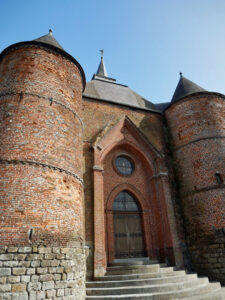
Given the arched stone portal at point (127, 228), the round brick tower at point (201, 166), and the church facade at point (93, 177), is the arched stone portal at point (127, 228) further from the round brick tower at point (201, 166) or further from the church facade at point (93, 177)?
the round brick tower at point (201, 166)

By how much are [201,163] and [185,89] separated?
4.91 m

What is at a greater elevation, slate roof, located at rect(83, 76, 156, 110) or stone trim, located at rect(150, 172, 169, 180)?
slate roof, located at rect(83, 76, 156, 110)

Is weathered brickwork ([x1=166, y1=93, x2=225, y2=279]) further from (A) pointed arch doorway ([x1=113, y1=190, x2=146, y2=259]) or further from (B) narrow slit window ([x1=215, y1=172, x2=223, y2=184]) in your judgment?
(A) pointed arch doorway ([x1=113, y1=190, x2=146, y2=259])

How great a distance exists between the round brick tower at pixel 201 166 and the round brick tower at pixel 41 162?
19.1 ft

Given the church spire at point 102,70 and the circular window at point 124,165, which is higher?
the church spire at point 102,70

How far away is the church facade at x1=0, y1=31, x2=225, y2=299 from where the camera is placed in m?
6.50

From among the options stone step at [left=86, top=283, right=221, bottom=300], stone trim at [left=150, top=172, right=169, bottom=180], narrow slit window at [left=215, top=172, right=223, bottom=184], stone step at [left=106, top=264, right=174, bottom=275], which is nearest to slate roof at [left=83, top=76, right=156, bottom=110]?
stone trim at [left=150, top=172, right=169, bottom=180]

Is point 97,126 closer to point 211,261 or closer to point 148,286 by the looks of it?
point 148,286

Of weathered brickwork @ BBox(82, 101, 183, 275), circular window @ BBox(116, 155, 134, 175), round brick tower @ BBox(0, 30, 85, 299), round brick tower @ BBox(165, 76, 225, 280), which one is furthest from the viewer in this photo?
circular window @ BBox(116, 155, 134, 175)

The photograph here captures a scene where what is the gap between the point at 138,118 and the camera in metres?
13.3

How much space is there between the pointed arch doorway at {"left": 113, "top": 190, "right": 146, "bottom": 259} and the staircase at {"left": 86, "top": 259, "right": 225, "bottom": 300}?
1188 mm

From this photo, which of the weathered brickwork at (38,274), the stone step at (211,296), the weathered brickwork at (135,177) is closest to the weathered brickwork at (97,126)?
the weathered brickwork at (135,177)

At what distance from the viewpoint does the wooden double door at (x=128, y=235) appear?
1019cm

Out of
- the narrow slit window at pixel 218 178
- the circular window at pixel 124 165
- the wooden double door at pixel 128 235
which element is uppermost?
the circular window at pixel 124 165
